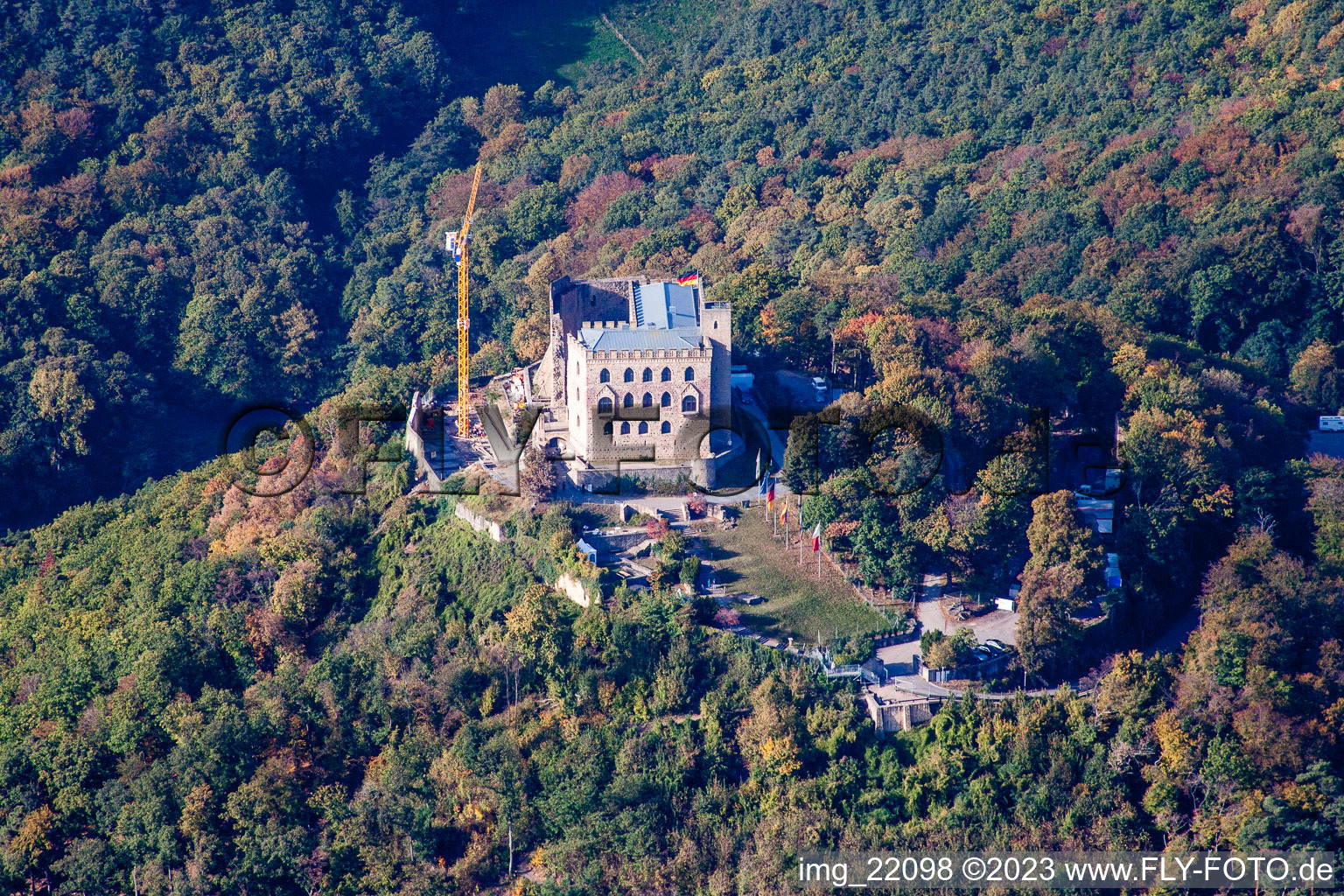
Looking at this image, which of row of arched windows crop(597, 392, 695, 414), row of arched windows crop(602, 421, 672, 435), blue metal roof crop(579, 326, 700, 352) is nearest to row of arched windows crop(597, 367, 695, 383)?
row of arched windows crop(597, 392, 695, 414)

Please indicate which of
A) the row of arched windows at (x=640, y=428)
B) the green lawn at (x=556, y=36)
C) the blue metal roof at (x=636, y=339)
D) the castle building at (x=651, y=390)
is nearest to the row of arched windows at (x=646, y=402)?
the castle building at (x=651, y=390)

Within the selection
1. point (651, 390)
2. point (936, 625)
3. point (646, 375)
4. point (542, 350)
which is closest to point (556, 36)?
point (542, 350)

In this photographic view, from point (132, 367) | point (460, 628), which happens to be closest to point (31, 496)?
point (132, 367)

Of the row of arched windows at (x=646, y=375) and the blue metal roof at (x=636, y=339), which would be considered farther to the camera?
the blue metal roof at (x=636, y=339)

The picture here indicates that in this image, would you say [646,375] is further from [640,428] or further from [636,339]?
[640,428]

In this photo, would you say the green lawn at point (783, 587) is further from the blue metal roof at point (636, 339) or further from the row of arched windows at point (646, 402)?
the blue metal roof at point (636, 339)

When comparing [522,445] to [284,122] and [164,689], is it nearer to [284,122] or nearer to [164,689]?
[164,689]
